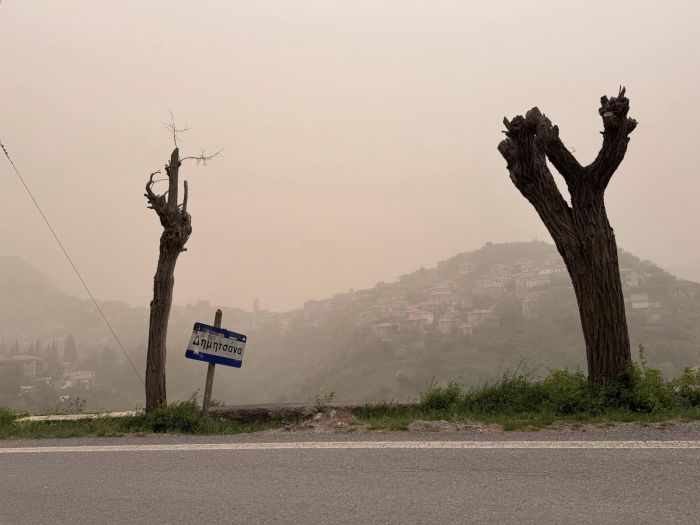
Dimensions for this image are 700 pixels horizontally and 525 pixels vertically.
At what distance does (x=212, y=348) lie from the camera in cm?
771

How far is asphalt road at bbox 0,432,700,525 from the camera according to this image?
3426 millimetres

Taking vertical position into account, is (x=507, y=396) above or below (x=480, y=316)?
below

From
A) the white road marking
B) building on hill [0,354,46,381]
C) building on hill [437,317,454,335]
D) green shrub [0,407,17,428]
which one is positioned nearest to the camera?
the white road marking

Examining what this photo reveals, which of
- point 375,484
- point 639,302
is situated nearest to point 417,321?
point 639,302

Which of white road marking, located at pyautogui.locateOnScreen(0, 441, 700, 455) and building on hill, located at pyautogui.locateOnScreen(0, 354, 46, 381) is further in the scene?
building on hill, located at pyautogui.locateOnScreen(0, 354, 46, 381)

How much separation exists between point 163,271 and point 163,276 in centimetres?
10

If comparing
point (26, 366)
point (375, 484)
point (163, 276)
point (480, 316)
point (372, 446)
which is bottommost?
point (375, 484)

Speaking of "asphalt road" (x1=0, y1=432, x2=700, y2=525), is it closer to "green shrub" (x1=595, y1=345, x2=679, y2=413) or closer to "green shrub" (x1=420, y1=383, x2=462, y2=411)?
"green shrub" (x1=595, y1=345, x2=679, y2=413)

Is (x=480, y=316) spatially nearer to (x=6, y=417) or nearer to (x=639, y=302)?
(x=639, y=302)

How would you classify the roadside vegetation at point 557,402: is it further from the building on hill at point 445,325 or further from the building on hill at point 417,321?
the building on hill at point 417,321

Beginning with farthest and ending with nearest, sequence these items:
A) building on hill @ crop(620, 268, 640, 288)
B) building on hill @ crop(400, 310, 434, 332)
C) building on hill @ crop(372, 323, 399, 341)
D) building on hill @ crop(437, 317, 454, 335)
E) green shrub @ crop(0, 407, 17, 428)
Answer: building on hill @ crop(620, 268, 640, 288) < building on hill @ crop(400, 310, 434, 332) < building on hill @ crop(437, 317, 454, 335) < building on hill @ crop(372, 323, 399, 341) < green shrub @ crop(0, 407, 17, 428)

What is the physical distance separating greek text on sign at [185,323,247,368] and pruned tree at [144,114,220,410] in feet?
5.63

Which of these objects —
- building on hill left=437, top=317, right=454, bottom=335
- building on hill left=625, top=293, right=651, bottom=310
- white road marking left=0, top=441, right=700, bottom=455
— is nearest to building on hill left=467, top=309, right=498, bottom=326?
building on hill left=437, top=317, right=454, bottom=335

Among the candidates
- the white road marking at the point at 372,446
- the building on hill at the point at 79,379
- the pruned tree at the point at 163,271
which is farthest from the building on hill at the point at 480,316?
the white road marking at the point at 372,446
